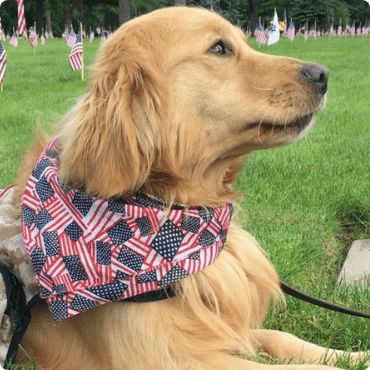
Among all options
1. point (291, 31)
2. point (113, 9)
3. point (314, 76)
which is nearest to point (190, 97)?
point (314, 76)

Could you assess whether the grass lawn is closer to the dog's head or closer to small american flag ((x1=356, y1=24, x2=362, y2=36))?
the dog's head

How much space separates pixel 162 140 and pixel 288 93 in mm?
567

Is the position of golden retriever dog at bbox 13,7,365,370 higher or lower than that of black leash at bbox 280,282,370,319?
higher

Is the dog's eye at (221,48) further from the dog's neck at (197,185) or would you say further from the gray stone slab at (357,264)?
the gray stone slab at (357,264)

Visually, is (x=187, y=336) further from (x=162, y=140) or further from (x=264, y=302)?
(x=162, y=140)

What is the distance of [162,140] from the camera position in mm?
2445

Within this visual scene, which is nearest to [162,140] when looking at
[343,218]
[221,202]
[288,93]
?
[221,202]

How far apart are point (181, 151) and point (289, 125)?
0.48 m

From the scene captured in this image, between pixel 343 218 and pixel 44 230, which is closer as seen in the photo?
pixel 44 230

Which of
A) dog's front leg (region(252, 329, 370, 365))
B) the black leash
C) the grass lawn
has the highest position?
the black leash

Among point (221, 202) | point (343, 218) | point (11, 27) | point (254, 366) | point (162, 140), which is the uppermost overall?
point (162, 140)

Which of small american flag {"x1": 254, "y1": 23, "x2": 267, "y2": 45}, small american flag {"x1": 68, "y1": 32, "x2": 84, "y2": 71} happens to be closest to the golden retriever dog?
small american flag {"x1": 68, "y1": 32, "x2": 84, "y2": 71}

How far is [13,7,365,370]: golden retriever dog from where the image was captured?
7.61 ft

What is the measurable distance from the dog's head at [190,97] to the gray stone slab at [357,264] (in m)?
1.34
